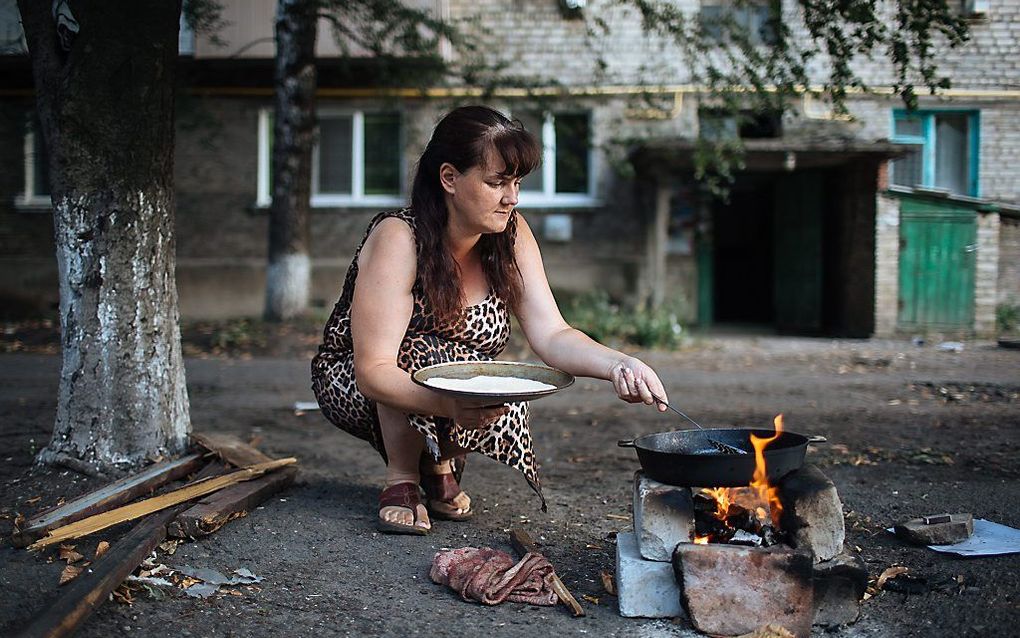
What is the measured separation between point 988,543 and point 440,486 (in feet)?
6.72

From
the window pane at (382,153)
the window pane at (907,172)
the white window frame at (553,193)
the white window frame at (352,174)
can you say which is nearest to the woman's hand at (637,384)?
the white window frame at (553,193)

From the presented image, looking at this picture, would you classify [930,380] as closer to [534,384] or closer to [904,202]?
[904,202]

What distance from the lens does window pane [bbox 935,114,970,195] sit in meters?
15.4

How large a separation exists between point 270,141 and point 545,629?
14050mm

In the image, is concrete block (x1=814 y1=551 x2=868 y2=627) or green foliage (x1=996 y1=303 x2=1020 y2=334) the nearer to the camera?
concrete block (x1=814 y1=551 x2=868 y2=627)

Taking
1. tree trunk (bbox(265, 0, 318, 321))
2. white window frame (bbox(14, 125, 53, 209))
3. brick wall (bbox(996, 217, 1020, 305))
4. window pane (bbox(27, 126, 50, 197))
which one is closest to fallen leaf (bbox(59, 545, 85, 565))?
tree trunk (bbox(265, 0, 318, 321))

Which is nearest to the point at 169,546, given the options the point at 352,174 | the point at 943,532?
the point at 943,532

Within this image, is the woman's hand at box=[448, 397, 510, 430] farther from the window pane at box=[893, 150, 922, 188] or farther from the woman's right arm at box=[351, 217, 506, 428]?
the window pane at box=[893, 150, 922, 188]

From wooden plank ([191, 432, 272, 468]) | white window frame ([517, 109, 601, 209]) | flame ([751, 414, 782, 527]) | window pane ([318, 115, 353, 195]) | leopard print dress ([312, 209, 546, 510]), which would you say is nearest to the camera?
flame ([751, 414, 782, 527])

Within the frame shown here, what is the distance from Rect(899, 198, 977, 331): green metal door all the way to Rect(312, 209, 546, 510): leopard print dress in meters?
11.6

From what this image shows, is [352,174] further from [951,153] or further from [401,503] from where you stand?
[401,503]

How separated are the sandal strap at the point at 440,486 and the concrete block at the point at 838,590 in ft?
5.27

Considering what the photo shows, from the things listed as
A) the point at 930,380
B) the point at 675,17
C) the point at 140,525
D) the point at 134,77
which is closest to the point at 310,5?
the point at 675,17

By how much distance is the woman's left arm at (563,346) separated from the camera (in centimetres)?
281
